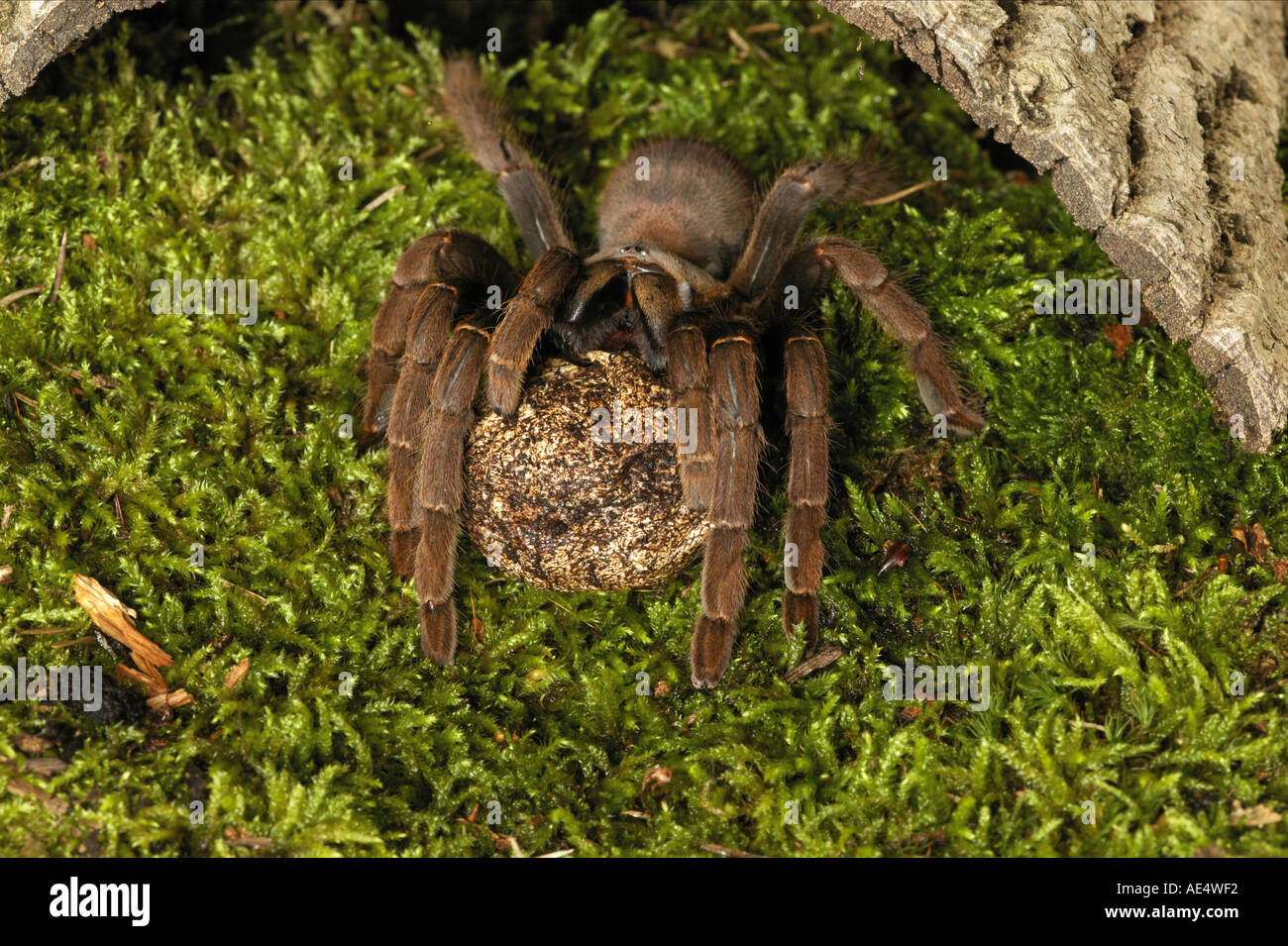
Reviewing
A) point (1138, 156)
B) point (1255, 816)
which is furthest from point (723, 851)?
point (1138, 156)

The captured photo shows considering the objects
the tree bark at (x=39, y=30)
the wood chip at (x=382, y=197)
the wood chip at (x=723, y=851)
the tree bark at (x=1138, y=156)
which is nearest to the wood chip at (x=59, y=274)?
the tree bark at (x=39, y=30)

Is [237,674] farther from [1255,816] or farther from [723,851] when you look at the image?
[1255,816]

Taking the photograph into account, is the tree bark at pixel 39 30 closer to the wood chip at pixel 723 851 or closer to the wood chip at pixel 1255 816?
the wood chip at pixel 723 851

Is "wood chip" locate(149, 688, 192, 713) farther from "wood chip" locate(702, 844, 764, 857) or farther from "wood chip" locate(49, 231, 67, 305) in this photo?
"wood chip" locate(49, 231, 67, 305)

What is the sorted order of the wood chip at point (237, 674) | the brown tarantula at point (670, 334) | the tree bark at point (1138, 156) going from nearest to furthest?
the brown tarantula at point (670, 334), the wood chip at point (237, 674), the tree bark at point (1138, 156)

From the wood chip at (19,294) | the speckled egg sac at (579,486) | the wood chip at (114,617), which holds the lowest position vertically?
the wood chip at (114,617)

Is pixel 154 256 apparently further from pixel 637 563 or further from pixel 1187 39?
pixel 1187 39
